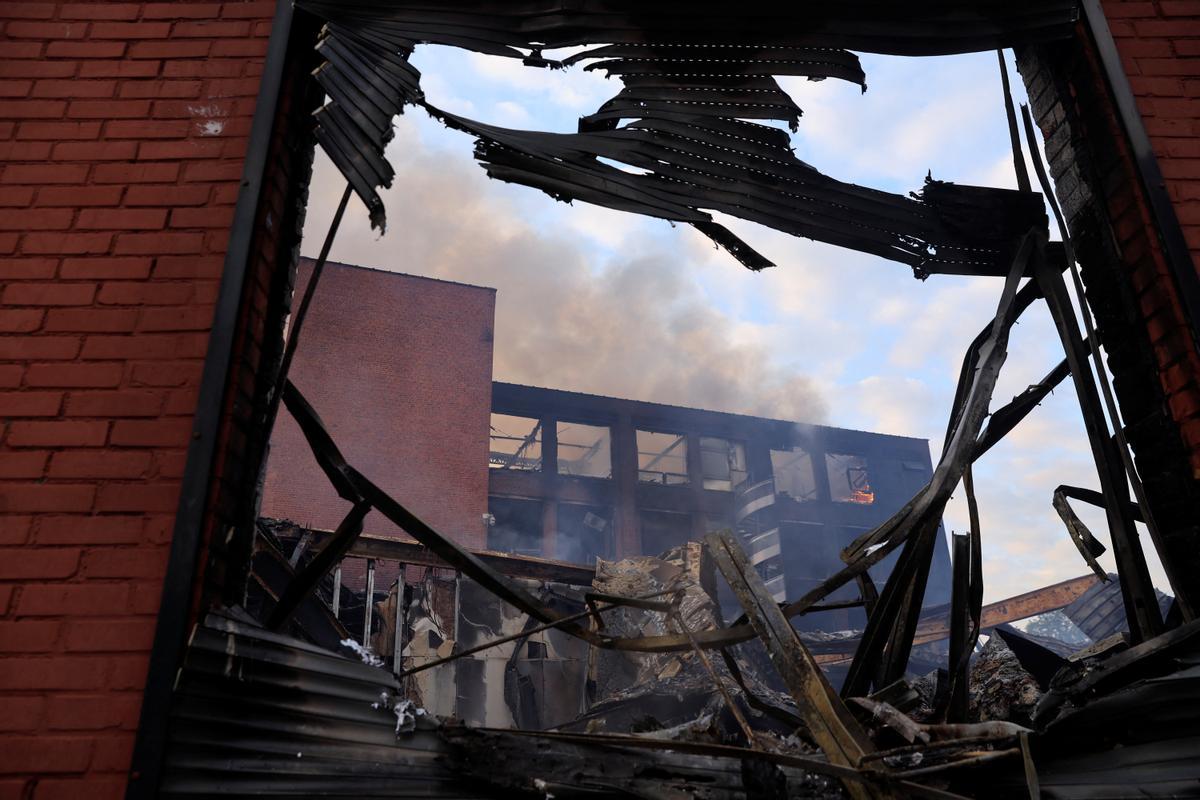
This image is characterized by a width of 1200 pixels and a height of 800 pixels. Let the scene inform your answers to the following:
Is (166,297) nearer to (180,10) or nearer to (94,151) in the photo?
(94,151)

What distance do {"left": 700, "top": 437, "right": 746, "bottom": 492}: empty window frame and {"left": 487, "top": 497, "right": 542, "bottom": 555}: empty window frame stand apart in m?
6.95

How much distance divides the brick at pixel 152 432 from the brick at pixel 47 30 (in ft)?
5.03

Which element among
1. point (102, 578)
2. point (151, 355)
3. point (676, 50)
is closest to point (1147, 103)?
point (676, 50)

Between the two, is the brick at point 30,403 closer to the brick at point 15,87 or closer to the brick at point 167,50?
the brick at point 15,87

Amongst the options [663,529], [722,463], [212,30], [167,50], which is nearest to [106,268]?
[167,50]

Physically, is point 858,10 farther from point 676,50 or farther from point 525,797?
point 525,797

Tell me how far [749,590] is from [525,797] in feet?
3.12

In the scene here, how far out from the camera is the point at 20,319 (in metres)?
2.32

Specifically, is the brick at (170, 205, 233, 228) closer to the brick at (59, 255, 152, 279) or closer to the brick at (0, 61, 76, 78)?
the brick at (59, 255, 152, 279)

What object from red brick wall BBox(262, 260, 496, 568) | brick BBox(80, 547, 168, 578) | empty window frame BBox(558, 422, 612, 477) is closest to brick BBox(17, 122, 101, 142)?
brick BBox(80, 547, 168, 578)

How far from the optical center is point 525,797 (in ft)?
6.97

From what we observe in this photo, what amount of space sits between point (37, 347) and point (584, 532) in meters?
25.1

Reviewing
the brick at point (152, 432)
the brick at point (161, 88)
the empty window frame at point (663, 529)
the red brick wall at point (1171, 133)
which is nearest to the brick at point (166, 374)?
the brick at point (152, 432)

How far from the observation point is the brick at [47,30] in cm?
273
